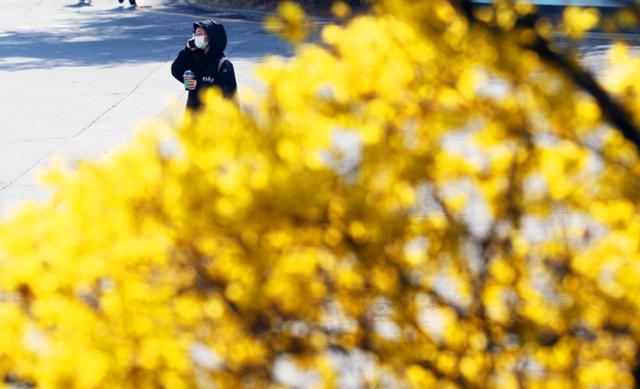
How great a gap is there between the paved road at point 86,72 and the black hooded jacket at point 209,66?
0.74 metres

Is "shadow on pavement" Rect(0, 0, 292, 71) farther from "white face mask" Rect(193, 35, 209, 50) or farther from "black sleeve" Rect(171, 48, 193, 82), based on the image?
"white face mask" Rect(193, 35, 209, 50)

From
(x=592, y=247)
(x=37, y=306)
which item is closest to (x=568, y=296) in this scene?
(x=592, y=247)

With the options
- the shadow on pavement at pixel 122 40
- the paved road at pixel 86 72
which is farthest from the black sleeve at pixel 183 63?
the shadow on pavement at pixel 122 40

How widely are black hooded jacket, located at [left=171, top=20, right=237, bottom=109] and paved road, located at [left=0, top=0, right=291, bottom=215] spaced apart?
0.74 metres

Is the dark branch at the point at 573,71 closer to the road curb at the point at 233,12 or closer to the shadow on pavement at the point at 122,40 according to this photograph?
the shadow on pavement at the point at 122,40

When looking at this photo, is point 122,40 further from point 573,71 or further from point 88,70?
point 573,71

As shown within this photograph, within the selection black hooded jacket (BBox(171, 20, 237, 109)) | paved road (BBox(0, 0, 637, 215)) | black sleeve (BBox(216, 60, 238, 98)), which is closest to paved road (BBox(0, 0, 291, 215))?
paved road (BBox(0, 0, 637, 215))

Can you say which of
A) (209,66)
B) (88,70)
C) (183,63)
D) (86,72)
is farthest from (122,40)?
(209,66)

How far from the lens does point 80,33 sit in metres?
27.9

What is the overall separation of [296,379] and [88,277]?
0.60 m

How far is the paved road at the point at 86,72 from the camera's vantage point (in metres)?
14.0

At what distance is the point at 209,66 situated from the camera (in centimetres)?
1107

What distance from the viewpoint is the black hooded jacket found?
1092 centimetres

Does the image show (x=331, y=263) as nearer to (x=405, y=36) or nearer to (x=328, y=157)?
(x=328, y=157)
